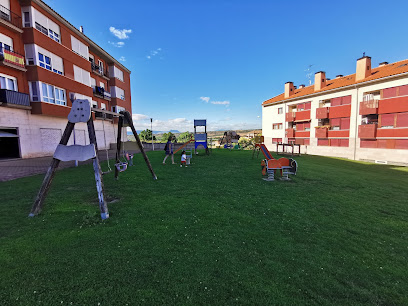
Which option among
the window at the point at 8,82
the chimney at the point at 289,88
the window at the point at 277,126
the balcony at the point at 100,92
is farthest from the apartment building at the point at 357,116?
the window at the point at 8,82

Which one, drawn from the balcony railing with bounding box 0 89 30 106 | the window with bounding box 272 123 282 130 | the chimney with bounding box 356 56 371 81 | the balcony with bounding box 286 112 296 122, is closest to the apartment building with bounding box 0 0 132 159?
the balcony railing with bounding box 0 89 30 106

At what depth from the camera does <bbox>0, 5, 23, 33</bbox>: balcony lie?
14589 millimetres

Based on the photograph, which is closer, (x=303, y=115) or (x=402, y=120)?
(x=402, y=120)

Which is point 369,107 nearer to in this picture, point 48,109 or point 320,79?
point 320,79

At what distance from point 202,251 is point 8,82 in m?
21.4

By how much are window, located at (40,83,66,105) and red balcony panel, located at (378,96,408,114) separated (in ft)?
121

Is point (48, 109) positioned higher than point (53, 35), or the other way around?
point (53, 35)

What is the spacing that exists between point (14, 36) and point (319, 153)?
3959 cm

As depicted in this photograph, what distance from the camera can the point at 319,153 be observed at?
1200 inches

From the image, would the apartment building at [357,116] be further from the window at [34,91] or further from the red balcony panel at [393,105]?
the window at [34,91]

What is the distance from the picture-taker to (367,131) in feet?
78.7

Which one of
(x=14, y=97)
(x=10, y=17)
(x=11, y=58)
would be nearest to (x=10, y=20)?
(x=10, y=17)

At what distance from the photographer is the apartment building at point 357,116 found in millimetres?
21688

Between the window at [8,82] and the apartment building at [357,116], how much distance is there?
124 ft
